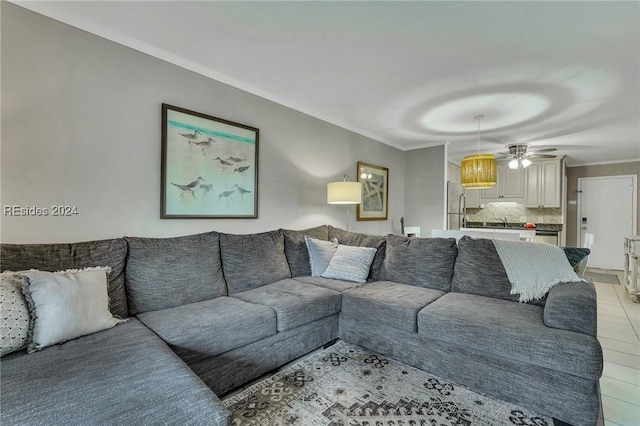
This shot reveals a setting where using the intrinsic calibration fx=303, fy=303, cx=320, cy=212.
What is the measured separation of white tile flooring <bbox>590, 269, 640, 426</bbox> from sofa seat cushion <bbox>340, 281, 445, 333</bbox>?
1.12 metres

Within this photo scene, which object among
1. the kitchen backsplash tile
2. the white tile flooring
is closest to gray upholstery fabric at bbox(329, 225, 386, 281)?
the white tile flooring

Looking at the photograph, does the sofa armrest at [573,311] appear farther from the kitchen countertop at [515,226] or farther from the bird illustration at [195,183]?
the kitchen countertop at [515,226]

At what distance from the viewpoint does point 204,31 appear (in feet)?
6.89

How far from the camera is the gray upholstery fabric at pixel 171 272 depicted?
1988 mm

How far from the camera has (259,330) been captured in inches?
76.4

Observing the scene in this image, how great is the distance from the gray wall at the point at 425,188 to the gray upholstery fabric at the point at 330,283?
2786 millimetres

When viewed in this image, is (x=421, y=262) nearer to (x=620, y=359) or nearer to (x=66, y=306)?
(x=620, y=359)

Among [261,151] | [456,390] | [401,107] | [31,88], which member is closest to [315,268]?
[261,151]

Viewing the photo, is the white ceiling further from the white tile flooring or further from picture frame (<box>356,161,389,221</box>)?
the white tile flooring

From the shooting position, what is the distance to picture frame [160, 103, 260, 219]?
245 centimetres

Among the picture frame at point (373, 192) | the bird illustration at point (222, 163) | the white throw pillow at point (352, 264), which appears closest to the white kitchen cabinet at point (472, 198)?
the picture frame at point (373, 192)

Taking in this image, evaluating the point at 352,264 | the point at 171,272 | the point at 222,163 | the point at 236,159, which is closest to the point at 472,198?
the point at 352,264

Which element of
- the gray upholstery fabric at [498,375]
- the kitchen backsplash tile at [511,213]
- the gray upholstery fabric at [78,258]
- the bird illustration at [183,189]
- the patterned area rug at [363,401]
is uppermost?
the bird illustration at [183,189]

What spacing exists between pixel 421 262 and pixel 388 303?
679 millimetres
